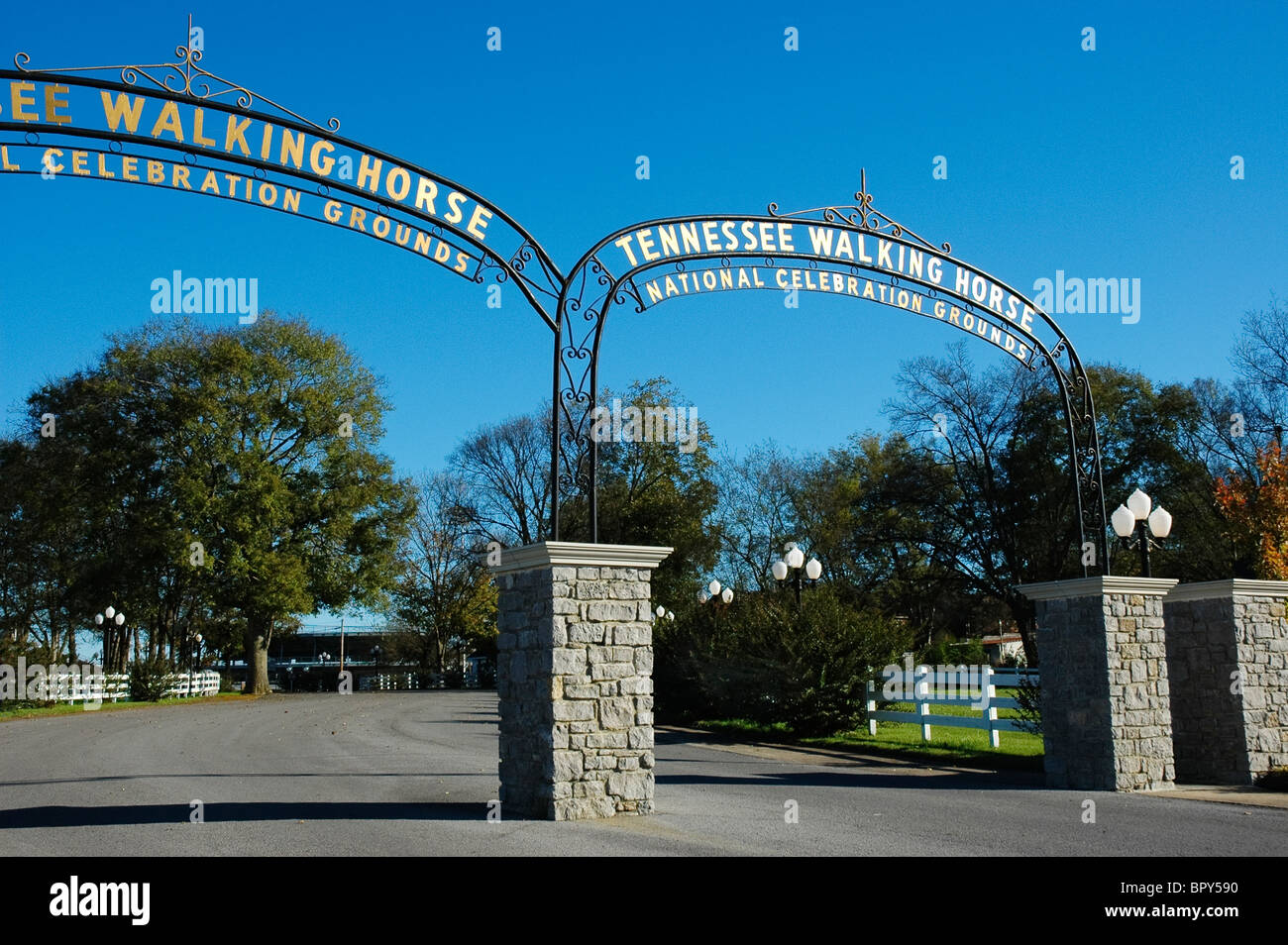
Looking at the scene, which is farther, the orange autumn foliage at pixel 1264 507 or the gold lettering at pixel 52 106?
the orange autumn foliage at pixel 1264 507

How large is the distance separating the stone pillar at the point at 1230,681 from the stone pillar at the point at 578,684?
749cm

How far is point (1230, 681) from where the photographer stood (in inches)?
490

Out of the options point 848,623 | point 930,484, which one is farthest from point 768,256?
point 930,484

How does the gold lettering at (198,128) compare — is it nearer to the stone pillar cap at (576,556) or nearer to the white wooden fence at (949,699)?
the stone pillar cap at (576,556)

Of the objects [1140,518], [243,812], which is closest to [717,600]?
[1140,518]

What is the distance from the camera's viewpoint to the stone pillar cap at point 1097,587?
11625mm

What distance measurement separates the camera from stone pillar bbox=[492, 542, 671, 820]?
880 centimetres

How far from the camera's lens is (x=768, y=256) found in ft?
37.1

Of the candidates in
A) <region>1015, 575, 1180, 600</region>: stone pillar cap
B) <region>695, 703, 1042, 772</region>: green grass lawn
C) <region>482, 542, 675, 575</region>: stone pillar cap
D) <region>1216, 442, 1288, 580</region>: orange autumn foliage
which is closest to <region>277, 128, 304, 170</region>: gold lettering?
<region>482, 542, 675, 575</region>: stone pillar cap

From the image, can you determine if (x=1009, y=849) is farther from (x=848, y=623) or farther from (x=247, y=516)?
(x=247, y=516)

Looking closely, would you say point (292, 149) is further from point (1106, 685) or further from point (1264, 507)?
point (1264, 507)

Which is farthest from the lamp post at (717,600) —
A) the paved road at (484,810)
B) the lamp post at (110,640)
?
the lamp post at (110,640)
